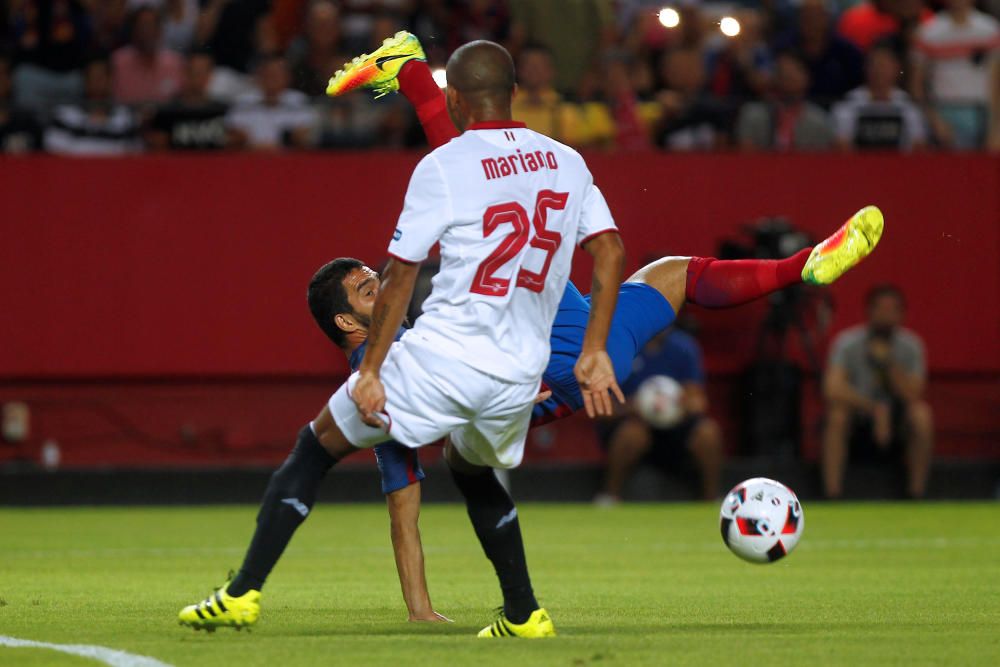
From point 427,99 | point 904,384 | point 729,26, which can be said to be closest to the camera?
point 427,99

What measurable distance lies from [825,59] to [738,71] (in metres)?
0.83

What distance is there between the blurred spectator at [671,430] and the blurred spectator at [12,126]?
5360 mm

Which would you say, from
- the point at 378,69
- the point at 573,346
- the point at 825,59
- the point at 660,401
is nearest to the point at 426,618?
the point at 573,346

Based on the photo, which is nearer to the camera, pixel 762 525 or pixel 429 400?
pixel 429 400

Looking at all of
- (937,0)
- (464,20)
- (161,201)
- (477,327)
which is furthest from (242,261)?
(477,327)

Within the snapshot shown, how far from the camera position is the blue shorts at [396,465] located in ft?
21.2

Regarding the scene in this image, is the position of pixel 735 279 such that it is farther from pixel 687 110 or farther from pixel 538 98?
pixel 687 110

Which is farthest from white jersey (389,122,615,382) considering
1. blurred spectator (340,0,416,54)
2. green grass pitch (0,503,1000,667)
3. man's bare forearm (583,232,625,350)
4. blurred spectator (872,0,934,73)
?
blurred spectator (872,0,934,73)

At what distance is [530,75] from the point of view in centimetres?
1408

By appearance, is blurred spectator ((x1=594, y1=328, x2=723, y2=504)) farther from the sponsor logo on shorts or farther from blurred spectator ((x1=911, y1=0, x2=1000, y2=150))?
the sponsor logo on shorts

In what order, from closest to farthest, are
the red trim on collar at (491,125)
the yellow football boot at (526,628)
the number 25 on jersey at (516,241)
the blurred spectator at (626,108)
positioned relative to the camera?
the number 25 on jersey at (516,241), the red trim on collar at (491,125), the yellow football boot at (526,628), the blurred spectator at (626,108)

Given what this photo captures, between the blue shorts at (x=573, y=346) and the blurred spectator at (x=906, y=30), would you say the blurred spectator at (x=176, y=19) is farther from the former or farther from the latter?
the blue shorts at (x=573, y=346)

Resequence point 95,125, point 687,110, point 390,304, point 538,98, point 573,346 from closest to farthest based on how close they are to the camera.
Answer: point 390,304 → point 573,346 → point 538,98 → point 95,125 → point 687,110

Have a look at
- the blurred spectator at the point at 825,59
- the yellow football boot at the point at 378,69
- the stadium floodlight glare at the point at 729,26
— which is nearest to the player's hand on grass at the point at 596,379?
the yellow football boot at the point at 378,69
